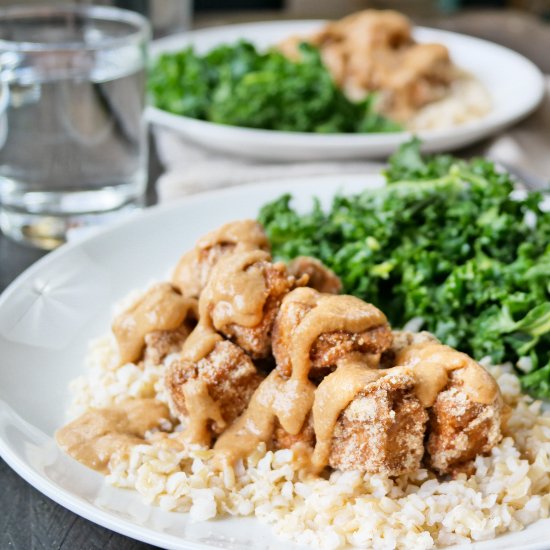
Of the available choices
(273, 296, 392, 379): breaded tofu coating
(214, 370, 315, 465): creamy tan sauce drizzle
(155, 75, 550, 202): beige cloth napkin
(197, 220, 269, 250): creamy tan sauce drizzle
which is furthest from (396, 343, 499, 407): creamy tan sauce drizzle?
(155, 75, 550, 202): beige cloth napkin

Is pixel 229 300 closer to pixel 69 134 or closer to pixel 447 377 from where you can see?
pixel 447 377

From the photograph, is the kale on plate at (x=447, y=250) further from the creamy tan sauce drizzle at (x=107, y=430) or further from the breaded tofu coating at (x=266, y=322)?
the creamy tan sauce drizzle at (x=107, y=430)

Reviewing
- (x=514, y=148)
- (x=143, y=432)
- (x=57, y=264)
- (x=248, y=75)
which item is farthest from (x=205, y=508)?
(x=248, y=75)

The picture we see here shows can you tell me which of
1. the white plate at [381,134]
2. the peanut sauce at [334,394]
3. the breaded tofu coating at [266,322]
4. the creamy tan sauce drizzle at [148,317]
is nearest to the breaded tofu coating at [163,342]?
the creamy tan sauce drizzle at [148,317]

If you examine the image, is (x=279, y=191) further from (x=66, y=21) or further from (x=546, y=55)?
(x=546, y=55)

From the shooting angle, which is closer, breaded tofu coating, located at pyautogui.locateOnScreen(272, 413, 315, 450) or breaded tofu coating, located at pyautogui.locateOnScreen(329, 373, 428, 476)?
breaded tofu coating, located at pyautogui.locateOnScreen(329, 373, 428, 476)

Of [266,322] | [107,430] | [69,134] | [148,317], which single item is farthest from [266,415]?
[69,134]

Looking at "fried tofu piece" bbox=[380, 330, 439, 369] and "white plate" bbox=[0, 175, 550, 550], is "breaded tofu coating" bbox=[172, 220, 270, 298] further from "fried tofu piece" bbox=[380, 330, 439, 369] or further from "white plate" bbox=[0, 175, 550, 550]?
"fried tofu piece" bbox=[380, 330, 439, 369]
